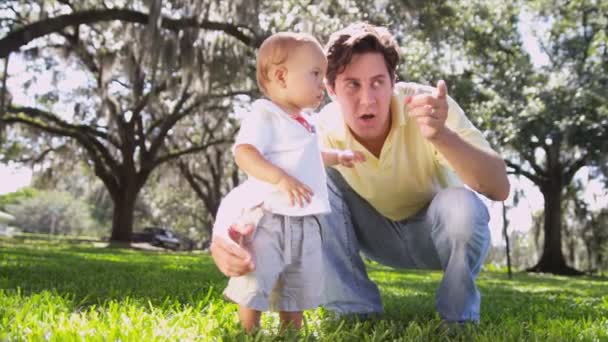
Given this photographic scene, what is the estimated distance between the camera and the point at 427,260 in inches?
113

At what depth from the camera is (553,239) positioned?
20.5 m

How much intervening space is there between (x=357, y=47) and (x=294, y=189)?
745mm

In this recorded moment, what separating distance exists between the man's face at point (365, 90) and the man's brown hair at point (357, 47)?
0.02m

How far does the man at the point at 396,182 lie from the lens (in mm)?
2328

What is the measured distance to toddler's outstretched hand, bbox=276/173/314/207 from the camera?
1.94m

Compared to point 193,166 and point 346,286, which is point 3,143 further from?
point 346,286

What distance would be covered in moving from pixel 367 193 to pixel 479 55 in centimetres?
1680

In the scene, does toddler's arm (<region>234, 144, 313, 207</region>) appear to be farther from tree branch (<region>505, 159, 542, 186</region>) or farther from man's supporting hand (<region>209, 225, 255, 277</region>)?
tree branch (<region>505, 159, 542, 186</region>)

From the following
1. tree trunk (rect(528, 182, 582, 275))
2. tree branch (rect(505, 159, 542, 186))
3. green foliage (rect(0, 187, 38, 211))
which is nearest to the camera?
tree trunk (rect(528, 182, 582, 275))

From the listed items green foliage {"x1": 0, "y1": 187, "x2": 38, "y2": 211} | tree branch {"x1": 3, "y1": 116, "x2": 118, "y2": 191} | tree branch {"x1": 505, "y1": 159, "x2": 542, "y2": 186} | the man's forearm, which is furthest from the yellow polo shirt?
green foliage {"x1": 0, "y1": 187, "x2": 38, "y2": 211}

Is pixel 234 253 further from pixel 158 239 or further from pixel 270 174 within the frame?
pixel 158 239

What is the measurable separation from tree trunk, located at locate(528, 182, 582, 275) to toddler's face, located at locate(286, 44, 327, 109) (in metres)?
19.8

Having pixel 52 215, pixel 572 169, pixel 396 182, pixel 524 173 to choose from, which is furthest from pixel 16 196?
pixel 396 182

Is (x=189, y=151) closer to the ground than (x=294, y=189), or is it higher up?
higher up
